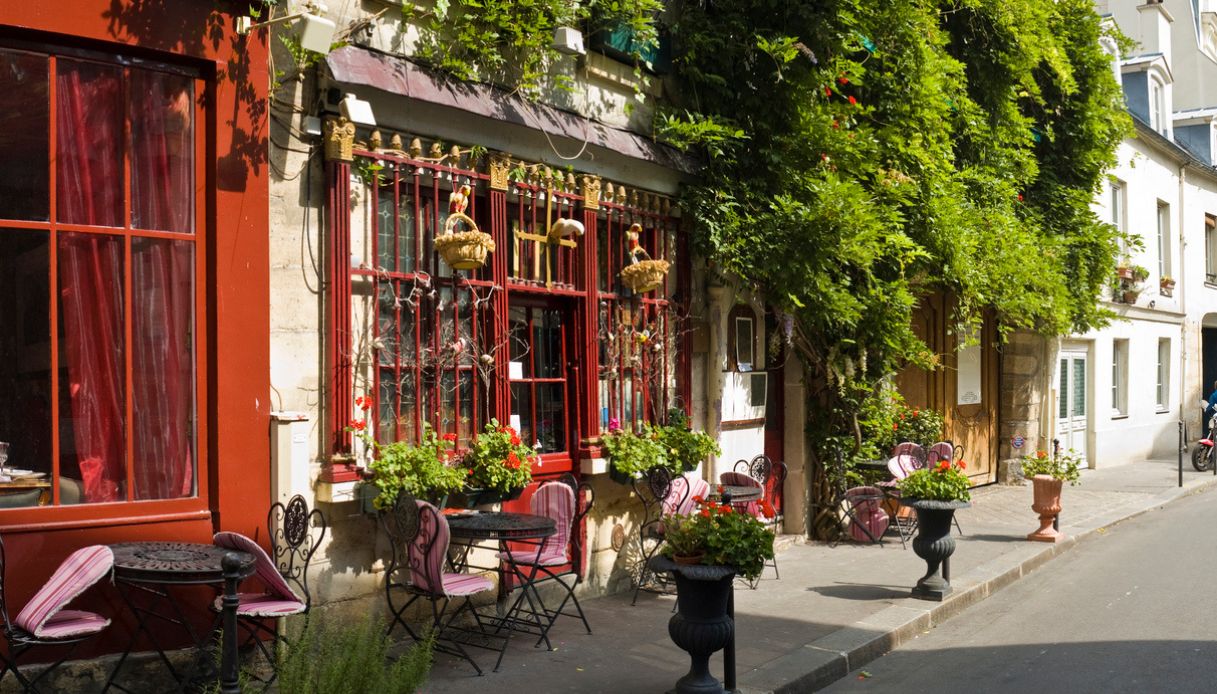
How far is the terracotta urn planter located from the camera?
445 inches

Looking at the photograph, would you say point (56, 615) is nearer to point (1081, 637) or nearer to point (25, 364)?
point (25, 364)

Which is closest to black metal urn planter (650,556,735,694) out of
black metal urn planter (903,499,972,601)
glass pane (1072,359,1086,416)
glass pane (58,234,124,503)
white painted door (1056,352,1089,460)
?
glass pane (58,234,124,503)

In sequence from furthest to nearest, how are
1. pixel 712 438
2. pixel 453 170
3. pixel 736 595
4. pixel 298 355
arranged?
pixel 712 438, pixel 736 595, pixel 453 170, pixel 298 355

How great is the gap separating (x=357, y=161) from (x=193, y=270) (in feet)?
4.17

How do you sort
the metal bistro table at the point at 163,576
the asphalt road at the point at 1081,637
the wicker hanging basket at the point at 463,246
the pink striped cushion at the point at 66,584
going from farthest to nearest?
the wicker hanging basket at the point at 463,246 < the asphalt road at the point at 1081,637 < the metal bistro table at the point at 163,576 < the pink striped cushion at the point at 66,584

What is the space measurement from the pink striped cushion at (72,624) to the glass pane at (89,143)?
1988mm

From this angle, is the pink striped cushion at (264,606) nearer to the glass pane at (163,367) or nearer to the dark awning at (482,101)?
the glass pane at (163,367)

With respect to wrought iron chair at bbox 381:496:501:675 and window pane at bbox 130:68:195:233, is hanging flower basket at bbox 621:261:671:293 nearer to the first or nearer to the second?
wrought iron chair at bbox 381:496:501:675

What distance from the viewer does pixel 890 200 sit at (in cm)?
1074

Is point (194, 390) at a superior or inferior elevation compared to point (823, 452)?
superior

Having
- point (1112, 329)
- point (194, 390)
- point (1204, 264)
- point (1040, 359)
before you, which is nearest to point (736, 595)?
point (194, 390)

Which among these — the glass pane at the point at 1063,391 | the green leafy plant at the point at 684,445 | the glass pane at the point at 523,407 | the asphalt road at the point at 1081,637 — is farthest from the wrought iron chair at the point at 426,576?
the glass pane at the point at 1063,391

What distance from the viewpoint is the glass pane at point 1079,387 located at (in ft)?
63.1

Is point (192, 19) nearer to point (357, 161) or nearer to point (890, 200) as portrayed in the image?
point (357, 161)
